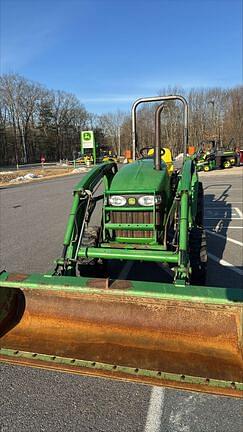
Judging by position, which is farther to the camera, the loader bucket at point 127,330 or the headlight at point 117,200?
the headlight at point 117,200

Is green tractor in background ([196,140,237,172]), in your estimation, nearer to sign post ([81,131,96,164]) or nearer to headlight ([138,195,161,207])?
sign post ([81,131,96,164])

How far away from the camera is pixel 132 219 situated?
13.6 ft

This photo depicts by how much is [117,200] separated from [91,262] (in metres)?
0.84

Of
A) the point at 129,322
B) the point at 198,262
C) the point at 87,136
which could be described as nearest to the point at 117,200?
the point at 198,262

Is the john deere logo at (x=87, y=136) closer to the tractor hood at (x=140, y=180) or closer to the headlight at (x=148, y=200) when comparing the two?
the tractor hood at (x=140, y=180)

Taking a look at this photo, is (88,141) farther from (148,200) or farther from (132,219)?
(148,200)

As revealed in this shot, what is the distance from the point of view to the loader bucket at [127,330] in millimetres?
2439

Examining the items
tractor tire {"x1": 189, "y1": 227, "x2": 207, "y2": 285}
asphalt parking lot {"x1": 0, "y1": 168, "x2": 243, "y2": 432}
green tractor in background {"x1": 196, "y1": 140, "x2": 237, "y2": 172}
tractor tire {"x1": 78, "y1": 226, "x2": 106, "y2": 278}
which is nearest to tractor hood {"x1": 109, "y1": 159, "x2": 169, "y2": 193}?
tractor tire {"x1": 78, "y1": 226, "x2": 106, "y2": 278}

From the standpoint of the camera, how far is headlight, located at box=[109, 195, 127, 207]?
163 inches

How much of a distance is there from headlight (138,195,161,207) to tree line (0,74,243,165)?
1403 inches

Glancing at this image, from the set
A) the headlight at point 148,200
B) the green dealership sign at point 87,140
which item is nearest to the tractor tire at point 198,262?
the headlight at point 148,200

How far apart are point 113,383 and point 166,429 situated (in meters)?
0.63

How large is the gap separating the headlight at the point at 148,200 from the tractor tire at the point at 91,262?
2.37 ft

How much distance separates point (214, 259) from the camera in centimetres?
559
